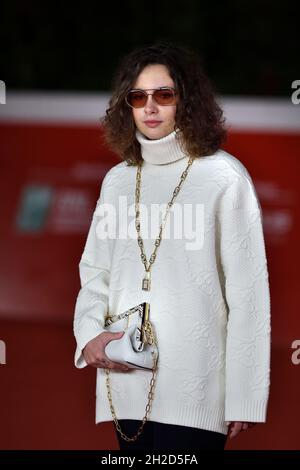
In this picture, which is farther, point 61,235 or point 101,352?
point 61,235

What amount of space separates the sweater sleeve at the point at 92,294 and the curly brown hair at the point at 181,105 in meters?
0.16

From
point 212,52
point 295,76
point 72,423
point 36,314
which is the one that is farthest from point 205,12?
point 72,423

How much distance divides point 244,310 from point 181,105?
17.8 inches

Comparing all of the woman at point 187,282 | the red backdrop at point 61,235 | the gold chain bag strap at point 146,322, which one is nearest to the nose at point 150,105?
the woman at point 187,282

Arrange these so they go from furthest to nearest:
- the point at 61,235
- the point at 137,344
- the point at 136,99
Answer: the point at 61,235
the point at 136,99
the point at 137,344

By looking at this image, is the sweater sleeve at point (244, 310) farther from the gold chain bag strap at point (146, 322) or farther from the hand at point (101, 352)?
the hand at point (101, 352)

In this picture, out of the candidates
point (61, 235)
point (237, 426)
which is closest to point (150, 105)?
point (237, 426)

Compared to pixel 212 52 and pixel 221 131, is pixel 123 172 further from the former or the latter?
pixel 212 52

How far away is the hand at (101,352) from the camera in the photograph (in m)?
2.03

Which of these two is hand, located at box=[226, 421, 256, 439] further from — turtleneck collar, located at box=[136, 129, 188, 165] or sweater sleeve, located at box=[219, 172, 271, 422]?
turtleneck collar, located at box=[136, 129, 188, 165]

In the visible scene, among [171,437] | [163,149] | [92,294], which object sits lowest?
[171,437]

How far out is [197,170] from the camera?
81.7 inches

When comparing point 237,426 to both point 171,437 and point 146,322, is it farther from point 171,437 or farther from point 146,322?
point 146,322

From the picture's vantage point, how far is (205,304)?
2010 mm
